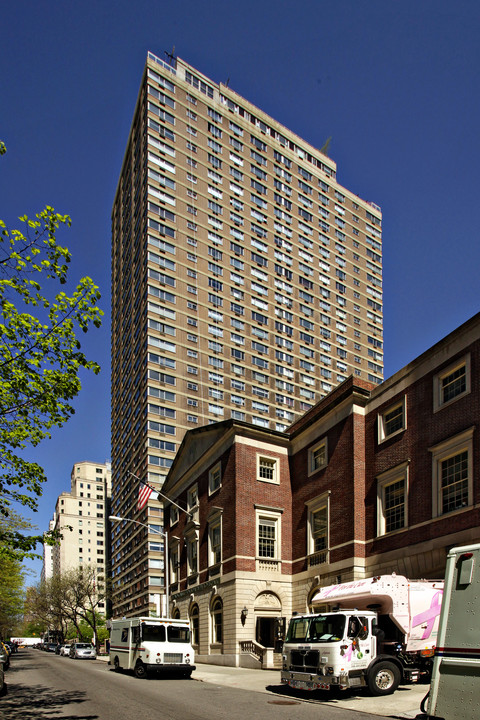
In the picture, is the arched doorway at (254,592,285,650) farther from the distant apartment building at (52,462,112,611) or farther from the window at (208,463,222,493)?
the distant apartment building at (52,462,112,611)

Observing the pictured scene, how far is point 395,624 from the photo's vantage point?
17.1 m

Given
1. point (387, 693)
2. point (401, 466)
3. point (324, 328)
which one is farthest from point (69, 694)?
point (324, 328)

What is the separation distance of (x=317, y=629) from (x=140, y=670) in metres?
9.85

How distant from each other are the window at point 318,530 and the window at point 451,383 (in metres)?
8.83

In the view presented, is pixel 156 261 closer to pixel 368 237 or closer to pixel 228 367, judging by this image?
pixel 228 367

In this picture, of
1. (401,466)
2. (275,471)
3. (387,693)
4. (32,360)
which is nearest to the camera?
(32,360)

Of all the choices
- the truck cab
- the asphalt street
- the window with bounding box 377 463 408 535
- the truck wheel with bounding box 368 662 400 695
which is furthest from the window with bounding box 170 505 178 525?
the truck wheel with bounding box 368 662 400 695

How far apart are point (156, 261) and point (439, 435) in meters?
55.7

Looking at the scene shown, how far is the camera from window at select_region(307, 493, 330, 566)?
29.7 m

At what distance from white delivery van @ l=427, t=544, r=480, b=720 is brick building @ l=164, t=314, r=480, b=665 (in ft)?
47.4

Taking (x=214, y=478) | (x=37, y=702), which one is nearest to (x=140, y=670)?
(x=37, y=702)

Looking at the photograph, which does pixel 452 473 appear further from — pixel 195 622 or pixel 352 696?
pixel 195 622

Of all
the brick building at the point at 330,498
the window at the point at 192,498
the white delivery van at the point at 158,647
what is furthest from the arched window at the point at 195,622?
the white delivery van at the point at 158,647

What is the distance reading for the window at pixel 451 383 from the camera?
73.0ft
